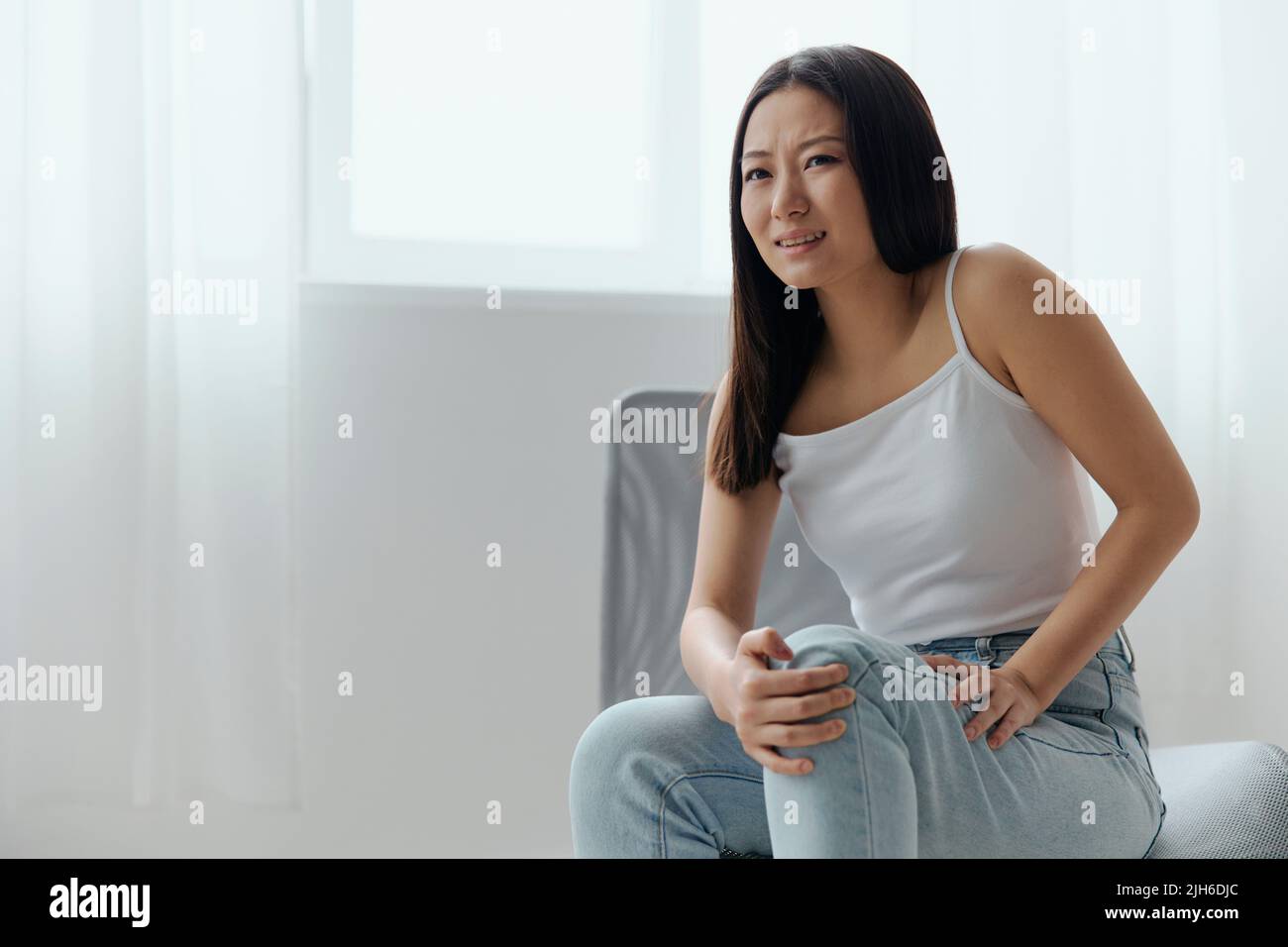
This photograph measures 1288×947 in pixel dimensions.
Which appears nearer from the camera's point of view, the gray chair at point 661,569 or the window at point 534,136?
the gray chair at point 661,569

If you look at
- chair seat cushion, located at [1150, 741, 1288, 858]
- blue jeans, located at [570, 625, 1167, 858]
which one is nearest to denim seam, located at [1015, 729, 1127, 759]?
blue jeans, located at [570, 625, 1167, 858]

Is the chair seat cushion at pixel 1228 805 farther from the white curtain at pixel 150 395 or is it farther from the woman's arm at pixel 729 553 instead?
the white curtain at pixel 150 395

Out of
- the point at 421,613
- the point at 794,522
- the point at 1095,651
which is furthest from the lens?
the point at 421,613

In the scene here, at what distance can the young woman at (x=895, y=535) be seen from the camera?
0.71 metres

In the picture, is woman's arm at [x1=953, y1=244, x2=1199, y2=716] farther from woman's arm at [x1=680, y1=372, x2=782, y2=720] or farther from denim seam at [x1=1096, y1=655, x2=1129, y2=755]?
woman's arm at [x1=680, y1=372, x2=782, y2=720]

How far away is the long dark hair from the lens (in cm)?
94

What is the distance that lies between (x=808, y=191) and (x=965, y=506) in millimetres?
292

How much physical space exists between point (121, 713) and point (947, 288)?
1239mm

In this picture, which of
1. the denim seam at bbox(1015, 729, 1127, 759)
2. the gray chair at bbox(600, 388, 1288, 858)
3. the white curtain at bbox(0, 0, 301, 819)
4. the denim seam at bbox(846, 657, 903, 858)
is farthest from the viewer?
the white curtain at bbox(0, 0, 301, 819)

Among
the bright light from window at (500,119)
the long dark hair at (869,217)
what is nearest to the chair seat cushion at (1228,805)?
the long dark hair at (869,217)

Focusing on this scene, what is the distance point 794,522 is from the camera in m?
1.24
